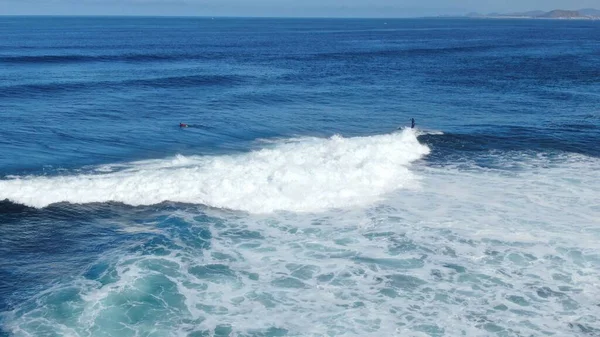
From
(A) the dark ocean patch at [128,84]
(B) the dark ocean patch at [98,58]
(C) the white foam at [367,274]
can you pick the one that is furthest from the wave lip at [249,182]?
(B) the dark ocean patch at [98,58]

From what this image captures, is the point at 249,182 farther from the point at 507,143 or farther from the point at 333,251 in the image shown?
the point at 507,143

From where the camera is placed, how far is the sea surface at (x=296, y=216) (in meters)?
21.5

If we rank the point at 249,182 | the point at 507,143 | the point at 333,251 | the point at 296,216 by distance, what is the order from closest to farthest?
the point at 333,251
the point at 296,216
the point at 249,182
the point at 507,143

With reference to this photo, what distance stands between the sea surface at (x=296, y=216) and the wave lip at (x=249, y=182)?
5.9 inches

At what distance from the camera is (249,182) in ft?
113

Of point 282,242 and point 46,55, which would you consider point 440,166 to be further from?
point 46,55

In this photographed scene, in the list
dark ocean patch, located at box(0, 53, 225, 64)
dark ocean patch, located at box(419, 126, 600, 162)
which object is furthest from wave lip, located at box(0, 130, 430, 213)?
dark ocean patch, located at box(0, 53, 225, 64)

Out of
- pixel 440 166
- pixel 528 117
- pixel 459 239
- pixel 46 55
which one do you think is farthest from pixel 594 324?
pixel 46 55

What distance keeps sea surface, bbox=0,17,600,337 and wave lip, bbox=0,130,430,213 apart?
5.9 inches

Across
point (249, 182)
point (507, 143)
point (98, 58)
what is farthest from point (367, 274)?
point (98, 58)

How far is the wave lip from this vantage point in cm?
3238

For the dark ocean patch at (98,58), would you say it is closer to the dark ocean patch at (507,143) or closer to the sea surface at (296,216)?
the sea surface at (296,216)

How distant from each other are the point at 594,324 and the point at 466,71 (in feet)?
246

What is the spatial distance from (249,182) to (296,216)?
4843 mm
